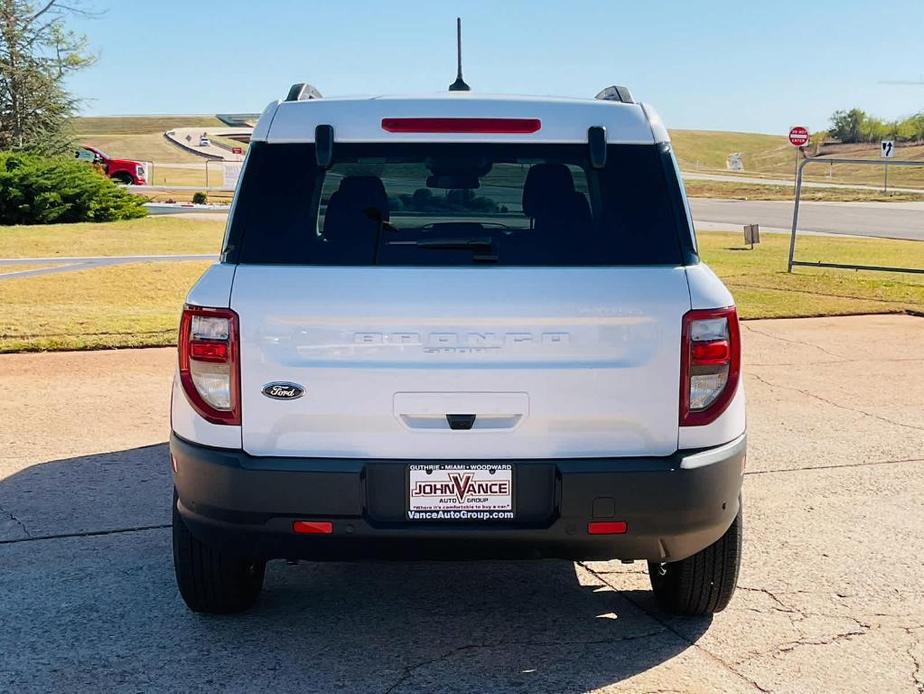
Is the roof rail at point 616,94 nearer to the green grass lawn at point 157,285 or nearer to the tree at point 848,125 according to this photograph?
the green grass lawn at point 157,285

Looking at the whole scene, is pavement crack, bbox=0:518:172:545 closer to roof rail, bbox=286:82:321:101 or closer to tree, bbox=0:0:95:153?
roof rail, bbox=286:82:321:101

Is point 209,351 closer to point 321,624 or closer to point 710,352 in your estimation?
point 321,624

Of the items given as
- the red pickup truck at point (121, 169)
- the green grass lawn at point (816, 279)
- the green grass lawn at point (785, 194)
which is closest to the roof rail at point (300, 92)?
the green grass lawn at point (816, 279)

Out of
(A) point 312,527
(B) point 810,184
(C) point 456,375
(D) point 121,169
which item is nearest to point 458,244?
(C) point 456,375

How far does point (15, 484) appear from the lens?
605cm

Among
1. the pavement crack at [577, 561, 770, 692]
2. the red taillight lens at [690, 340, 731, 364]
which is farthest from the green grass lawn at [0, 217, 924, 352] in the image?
the red taillight lens at [690, 340, 731, 364]

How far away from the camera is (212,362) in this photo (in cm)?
359

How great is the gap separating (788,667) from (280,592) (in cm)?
200

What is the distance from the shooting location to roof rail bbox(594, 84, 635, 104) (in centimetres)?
415

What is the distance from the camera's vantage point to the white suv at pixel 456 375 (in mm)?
3523

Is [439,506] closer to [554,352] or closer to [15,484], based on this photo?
[554,352]

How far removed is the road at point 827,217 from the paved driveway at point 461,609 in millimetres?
21488

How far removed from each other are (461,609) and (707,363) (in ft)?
4.85

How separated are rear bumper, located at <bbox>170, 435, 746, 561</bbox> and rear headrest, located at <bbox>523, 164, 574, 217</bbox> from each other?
35.3 inches
